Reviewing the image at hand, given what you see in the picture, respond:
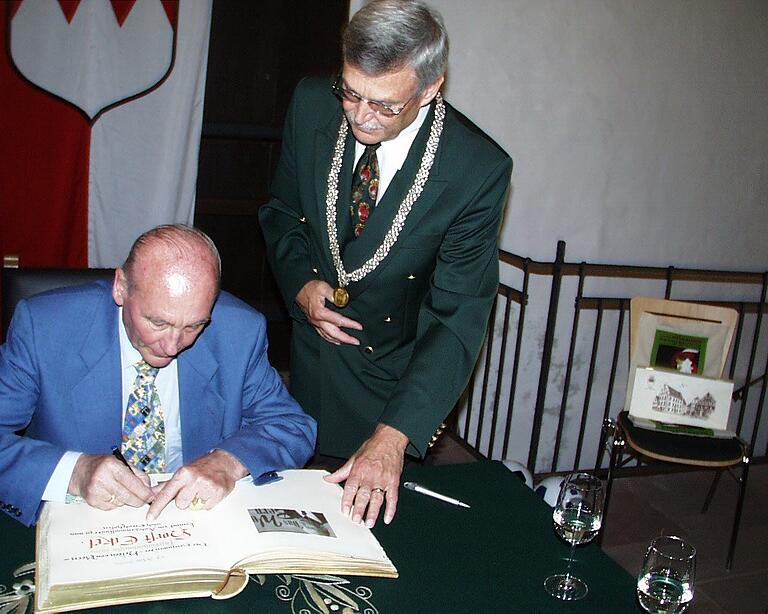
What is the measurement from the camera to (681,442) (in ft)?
12.0

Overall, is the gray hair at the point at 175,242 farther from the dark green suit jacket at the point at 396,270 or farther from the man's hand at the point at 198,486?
the dark green suit jacket at the point at 396,270

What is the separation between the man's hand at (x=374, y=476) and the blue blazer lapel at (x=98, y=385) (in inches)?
20.1

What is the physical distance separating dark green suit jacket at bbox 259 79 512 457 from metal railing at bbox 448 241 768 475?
1.97 m

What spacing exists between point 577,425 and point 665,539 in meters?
3.32

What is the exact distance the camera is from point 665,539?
1538 millimetres

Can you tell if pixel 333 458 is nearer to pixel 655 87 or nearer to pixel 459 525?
pixel 459 525

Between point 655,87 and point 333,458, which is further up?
point 655,87

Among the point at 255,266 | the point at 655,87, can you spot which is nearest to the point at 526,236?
the point at 655,87

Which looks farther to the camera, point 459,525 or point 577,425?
point 577,425

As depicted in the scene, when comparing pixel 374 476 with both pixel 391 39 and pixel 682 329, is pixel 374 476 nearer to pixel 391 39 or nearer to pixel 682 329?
pixel 391 39

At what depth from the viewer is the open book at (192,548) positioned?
127 centimetres

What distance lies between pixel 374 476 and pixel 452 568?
0.84ft

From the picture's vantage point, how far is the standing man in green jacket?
1.99m

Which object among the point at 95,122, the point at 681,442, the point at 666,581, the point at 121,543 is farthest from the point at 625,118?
the point at 121,543
